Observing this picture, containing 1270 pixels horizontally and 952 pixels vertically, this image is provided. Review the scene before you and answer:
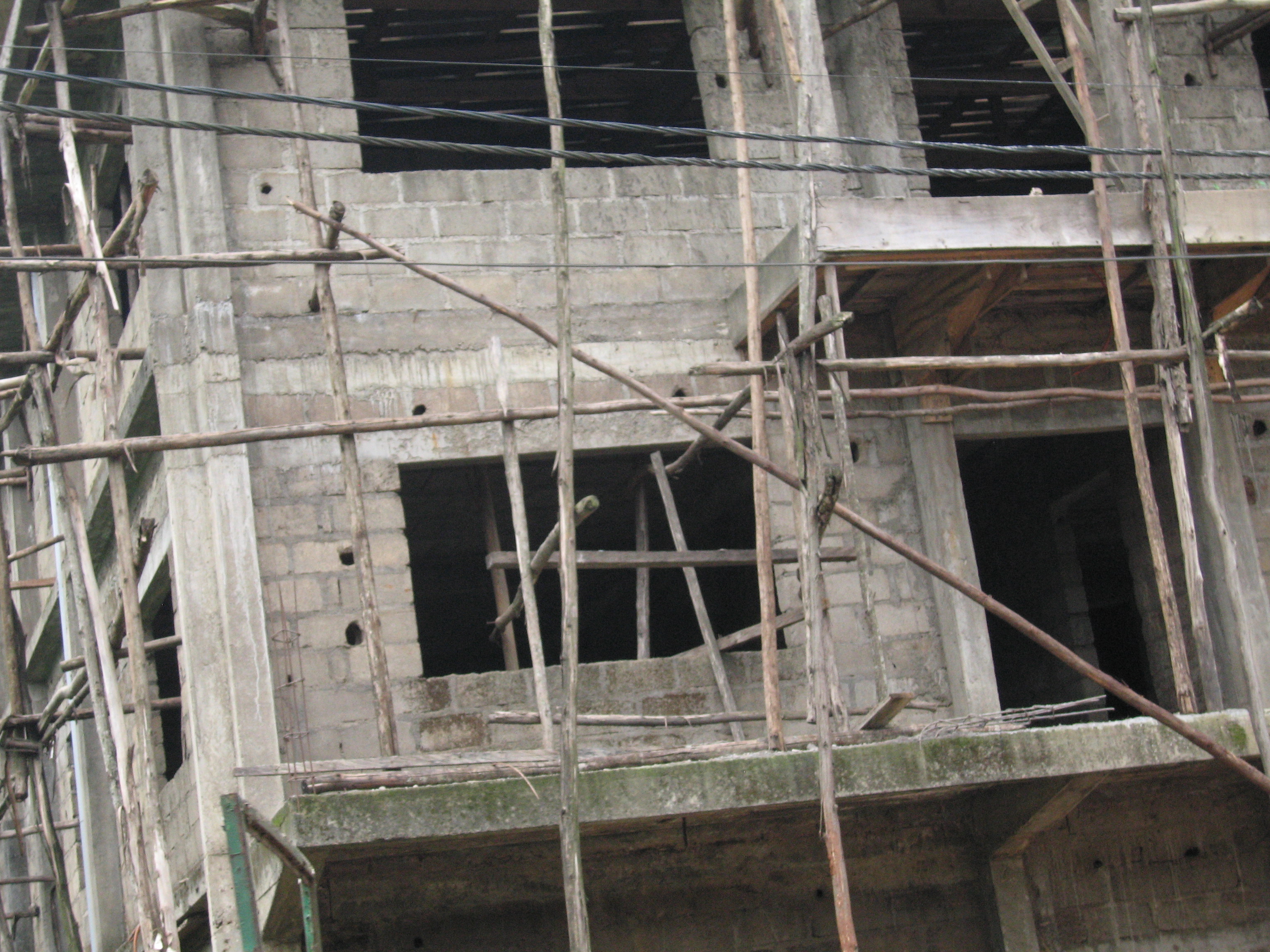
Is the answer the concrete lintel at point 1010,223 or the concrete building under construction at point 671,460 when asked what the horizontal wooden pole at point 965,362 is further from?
the concrete lintel at point 1010,223

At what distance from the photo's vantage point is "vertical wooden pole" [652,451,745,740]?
9.91m

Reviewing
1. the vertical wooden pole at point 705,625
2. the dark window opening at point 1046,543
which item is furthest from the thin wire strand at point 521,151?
the dark window opening at point 1046,543

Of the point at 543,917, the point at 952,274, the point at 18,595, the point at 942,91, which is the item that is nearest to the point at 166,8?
the point at 952,274

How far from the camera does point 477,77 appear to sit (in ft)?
43.8

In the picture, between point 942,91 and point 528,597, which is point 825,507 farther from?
point 942,91

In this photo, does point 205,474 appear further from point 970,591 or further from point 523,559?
point 970,591

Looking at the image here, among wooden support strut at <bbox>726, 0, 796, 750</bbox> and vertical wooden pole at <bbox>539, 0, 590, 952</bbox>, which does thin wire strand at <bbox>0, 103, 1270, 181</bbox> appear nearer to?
vertical wooden pole at <bbox>539, 0, 590, 952</bbox>

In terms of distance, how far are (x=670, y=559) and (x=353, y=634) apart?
1.83 metres

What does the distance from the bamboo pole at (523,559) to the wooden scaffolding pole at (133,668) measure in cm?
193

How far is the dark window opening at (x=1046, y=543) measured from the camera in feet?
45.4

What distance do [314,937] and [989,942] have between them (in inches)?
173

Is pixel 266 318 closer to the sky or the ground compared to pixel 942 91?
closer to the ground

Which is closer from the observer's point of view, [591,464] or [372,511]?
[372,511]

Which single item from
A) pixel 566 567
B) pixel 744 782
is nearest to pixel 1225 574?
pixel 744 782
